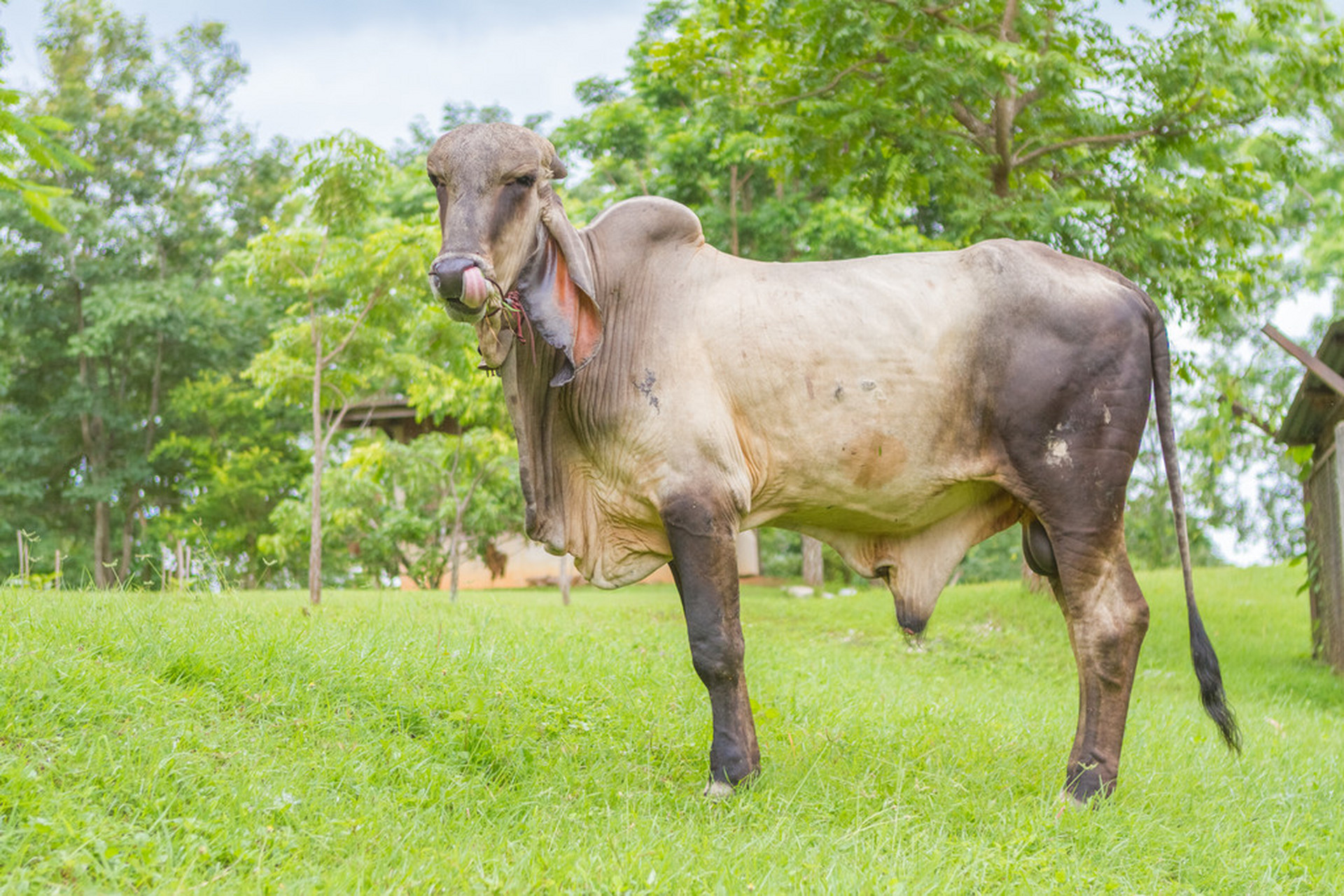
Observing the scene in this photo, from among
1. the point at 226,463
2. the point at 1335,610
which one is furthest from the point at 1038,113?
the point at 226,463

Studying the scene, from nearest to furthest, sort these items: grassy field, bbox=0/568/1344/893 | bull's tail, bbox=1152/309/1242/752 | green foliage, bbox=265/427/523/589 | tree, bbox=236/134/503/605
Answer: grassy field, bbox=0/568/1344/893 < bull's tail, bbox=1152/309/1242/752 < tree, bbox=236/134/503/605 < green foliage, bbox=265/427/523/589

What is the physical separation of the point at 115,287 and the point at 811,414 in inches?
929

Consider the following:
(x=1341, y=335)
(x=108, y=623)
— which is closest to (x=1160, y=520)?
(x=1341, y=335)

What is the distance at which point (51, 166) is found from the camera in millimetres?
3818

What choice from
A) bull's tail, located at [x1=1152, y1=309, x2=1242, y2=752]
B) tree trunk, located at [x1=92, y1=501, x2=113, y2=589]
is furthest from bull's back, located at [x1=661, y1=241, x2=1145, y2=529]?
tree trunk, located at [x1=92, y1=501, x2=113, y2=589]

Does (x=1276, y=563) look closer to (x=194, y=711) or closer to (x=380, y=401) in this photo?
(x=380, y=401)

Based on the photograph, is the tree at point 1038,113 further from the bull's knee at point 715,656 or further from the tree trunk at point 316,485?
the bull's knee at point 715,656

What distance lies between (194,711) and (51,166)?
6.64 ft

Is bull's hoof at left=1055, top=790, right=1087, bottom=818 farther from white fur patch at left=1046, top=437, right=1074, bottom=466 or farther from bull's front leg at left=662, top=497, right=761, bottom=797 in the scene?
white fur patch at left=1046, top=437, right=1074, bottom=466

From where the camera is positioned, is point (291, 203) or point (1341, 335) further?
point (291, 203)

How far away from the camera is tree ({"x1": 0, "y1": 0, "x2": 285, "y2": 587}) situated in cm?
2453

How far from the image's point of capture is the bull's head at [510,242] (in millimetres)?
3979

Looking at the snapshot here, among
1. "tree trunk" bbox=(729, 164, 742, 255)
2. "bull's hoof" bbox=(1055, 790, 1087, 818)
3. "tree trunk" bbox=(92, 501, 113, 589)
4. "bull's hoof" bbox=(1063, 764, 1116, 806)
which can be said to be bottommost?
"bull's hoof" bbox=(1055, 790, 1087, 818)

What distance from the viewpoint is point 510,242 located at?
4.20 metres
